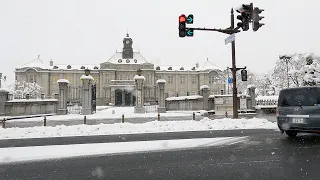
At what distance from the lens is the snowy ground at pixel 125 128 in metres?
11.6

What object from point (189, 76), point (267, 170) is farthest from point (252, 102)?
point (189, 76)

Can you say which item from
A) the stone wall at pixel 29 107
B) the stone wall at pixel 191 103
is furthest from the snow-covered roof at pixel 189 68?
the stone wall at pixel 29 107

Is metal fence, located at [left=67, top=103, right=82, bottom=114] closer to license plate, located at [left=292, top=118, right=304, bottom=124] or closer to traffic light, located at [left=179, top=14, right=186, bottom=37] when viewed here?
traffic light, located at [left=179, top=14, right=186, bottom=37]

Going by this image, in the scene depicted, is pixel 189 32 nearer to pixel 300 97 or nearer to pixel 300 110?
pixel 300 97

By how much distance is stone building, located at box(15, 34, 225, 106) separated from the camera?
79938 mm

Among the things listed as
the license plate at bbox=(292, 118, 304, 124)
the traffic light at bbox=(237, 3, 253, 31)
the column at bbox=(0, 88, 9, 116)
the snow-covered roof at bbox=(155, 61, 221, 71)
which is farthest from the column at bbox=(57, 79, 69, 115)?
the snow-covered roof at bbox=(155, 61, 221, 71)

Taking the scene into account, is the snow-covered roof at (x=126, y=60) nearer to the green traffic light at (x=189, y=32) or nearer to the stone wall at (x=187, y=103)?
the stone wall at (x=187, y=103)

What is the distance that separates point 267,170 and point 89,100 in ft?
75.3

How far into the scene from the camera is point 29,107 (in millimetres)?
24203

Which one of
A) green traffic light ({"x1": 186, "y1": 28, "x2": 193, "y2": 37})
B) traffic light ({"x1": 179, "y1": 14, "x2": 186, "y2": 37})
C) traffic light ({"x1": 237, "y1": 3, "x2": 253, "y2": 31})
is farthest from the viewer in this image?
green traffic light ({"x1": 186, "y1": 28, "x2": 193, "y2": 37})

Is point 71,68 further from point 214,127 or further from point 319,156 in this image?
point 319,156

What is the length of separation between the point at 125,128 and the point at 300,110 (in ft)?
25.7

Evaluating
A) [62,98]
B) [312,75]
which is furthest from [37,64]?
[312,75]

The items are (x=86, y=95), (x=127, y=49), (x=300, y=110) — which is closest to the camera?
(x=300, y=110)
